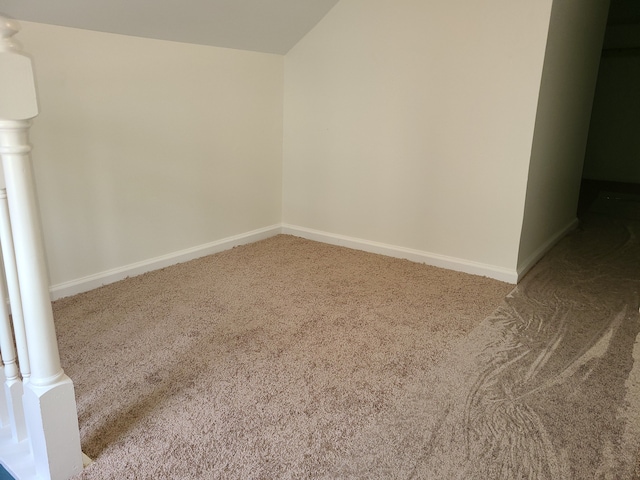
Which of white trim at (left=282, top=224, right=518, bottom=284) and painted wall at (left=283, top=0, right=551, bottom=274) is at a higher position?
painted wall at (left=283, top=0, right=551, bottom=274)

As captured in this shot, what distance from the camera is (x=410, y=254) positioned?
3.18 meters

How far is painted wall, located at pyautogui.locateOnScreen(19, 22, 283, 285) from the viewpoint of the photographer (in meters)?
2.22

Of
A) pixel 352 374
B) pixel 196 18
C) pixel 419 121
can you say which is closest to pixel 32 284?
pixel 352 374

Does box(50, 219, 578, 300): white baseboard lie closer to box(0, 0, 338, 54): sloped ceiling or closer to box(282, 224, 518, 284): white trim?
box(282, 224, 518, 284): white trim

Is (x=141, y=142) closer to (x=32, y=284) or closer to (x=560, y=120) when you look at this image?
(x=32, y=284)

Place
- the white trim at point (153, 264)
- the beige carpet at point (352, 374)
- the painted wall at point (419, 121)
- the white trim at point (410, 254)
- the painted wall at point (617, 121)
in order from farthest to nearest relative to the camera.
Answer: the painted wall at point (617, 121)
the white trim at point (410, 254)
the painted wall at point (419, 121)
the white trim at point (153, 264)
the beige carpet at point (352, 374)

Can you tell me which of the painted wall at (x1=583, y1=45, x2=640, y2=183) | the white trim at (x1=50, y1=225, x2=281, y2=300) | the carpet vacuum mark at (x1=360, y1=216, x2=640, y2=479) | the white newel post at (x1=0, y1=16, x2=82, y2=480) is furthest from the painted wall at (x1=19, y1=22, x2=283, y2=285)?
the painted wall at (x1=583, y1=45, x2=640, y2=183)

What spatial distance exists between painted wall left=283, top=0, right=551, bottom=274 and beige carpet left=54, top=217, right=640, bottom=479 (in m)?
0.46

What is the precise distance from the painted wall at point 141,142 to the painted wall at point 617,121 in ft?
17.3

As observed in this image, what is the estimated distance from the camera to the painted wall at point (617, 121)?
6242 millimetres

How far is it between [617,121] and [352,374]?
6.52 meters

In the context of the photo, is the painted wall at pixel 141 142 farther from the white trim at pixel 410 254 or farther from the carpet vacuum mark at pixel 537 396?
the carpet vacuum mark at pixel 537 396

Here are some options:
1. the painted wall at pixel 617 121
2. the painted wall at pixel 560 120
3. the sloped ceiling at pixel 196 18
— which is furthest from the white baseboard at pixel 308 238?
the painted wall at pixel 617 121

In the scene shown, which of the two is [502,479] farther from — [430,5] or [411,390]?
[430,5]
